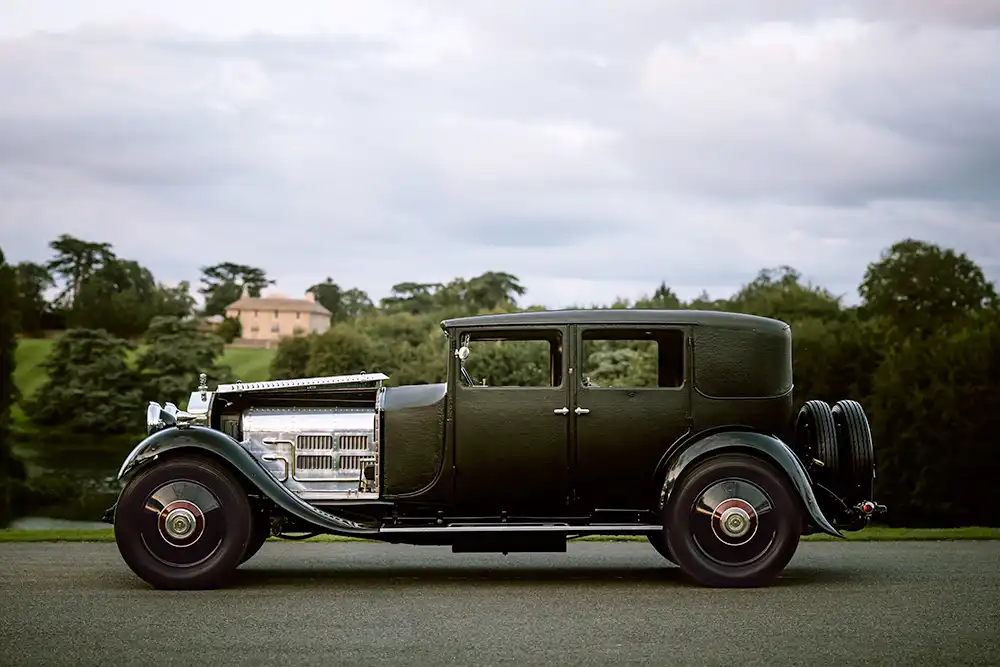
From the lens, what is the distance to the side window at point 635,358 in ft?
35.5

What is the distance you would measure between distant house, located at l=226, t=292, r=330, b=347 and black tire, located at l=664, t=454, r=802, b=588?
15621cm

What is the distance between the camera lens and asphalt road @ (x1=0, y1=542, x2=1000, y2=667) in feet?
23.3

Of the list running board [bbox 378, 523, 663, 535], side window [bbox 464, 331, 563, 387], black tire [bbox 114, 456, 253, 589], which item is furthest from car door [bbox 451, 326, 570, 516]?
side window [bbox 464, 331, 563, 387]

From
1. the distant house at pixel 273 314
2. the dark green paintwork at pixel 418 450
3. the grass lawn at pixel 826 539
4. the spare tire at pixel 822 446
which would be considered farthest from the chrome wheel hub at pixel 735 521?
the distant house at pixel 273 314

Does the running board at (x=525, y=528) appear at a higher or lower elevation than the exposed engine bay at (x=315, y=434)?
lower

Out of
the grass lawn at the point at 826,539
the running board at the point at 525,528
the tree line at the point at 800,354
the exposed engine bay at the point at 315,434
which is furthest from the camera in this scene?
the tree line at the point at 800,354

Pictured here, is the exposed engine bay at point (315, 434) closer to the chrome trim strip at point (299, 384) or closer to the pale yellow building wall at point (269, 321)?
the chrome trim strip at point (299, 384)

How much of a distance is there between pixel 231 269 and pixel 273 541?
171 meters

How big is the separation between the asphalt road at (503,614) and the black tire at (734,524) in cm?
26

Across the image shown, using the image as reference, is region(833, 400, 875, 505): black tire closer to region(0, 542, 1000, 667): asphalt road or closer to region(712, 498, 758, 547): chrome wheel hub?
region(0, 542, 1000, 667): asphalt road

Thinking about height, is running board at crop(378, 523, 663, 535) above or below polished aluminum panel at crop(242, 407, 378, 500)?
below

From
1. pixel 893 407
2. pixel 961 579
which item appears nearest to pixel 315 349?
pixel 893 407

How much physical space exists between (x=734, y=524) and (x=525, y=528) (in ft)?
5.82

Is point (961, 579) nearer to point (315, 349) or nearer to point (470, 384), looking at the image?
point (470, 384)
